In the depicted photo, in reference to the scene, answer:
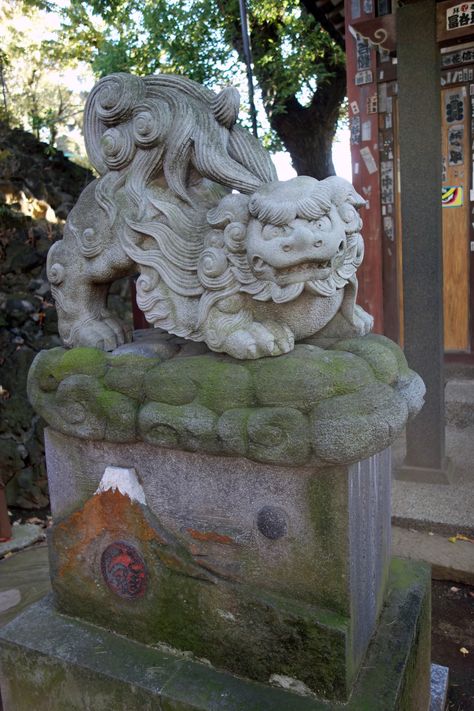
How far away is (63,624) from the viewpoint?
211cm

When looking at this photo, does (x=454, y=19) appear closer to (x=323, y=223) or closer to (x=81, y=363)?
(x=323, y=223)

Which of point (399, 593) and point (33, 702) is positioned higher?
point (399, 593)

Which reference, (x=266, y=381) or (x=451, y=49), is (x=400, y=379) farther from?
(x=451, y=49)

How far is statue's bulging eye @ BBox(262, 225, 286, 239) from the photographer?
1.66 metres

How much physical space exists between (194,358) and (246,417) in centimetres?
30

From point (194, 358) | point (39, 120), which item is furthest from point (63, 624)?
point (39, 120)

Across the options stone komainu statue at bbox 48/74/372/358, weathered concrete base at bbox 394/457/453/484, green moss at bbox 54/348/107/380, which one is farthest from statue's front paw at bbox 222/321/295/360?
weathered concrete base at bbox 394/457/453/484

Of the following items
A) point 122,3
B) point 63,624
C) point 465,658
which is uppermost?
point 122,3

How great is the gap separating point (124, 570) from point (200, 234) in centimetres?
116

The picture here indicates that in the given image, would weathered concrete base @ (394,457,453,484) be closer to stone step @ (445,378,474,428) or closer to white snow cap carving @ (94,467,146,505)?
stone step @ (445,378,474,428)

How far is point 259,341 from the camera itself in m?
1.72

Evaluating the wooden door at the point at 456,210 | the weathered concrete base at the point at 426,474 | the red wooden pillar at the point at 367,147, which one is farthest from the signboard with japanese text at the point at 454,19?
the weathered concrete base at the point at 426,474

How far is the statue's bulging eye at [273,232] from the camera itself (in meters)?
1.66

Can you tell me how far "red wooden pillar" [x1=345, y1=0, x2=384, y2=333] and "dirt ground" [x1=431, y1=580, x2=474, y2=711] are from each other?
2.87 metres
